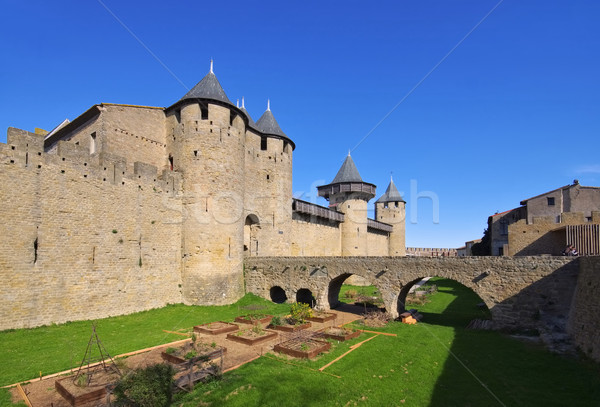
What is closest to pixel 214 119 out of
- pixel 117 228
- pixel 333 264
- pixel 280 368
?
pixel 117 228

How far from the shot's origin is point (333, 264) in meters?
18.5

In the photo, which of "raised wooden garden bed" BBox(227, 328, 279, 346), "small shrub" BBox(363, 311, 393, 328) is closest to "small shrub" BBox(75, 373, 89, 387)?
"raised wooden garden bed" BBox(227, 328, 279, 346)

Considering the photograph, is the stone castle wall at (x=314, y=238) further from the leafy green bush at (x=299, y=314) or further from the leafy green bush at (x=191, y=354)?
the leafy green bush at (x=191, y=354)

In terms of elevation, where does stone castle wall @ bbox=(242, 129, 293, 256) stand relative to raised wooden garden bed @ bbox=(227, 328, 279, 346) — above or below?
above

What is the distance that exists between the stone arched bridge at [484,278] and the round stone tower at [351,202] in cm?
1377

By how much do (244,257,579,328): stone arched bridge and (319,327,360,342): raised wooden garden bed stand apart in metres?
4.23

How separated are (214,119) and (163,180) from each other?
14.8ft

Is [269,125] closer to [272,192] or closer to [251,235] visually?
[272,192]

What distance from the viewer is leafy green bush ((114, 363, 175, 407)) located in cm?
589

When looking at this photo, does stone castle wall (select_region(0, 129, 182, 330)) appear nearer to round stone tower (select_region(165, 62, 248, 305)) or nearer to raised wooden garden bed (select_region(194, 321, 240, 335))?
round stone tower (select_region(165, 62, 248, 305))

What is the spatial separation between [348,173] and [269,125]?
37.3 ft

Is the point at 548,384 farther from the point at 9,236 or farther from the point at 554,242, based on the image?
the point at 9,236

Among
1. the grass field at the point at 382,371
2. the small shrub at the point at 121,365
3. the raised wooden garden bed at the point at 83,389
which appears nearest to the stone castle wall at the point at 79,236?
the grass field at the point at 382,371

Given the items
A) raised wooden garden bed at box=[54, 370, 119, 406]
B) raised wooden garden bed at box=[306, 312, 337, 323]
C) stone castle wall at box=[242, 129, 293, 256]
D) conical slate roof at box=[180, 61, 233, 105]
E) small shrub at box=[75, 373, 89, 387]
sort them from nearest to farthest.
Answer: raised wooden garden bed at box=[54, 370, 119, 406] → small shrub at box=[75, 373, 89, 387] → raised wooden garden bed at box=[306, 312, 337, 323] → conical slate roof at box=[180, 61, 233, 105] → stone castle wall at box=[242, 129, 293, 256]
